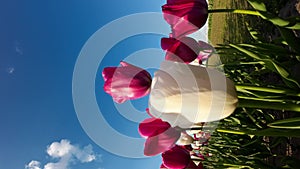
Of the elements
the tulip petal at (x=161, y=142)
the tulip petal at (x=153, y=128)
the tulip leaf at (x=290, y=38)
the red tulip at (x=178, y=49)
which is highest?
the red tulip at (x=178, y=49)

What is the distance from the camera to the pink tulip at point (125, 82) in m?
1.11

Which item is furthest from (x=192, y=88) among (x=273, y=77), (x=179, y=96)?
(x=273, y=77)

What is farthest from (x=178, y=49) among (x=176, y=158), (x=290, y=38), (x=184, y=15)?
(x=176, y=158)

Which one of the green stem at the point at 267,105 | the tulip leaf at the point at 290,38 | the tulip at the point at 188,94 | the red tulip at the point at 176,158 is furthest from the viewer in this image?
the red tulip at the point at 176,158

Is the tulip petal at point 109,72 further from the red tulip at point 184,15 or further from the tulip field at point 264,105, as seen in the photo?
the tulip field at point 264,105

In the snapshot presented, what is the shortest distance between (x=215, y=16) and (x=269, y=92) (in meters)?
12.2

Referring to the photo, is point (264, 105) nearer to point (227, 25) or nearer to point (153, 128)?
point (153, 128)

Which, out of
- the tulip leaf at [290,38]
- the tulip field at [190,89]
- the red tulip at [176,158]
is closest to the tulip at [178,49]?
the tulip field at [190,89]

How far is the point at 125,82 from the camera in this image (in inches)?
44.0

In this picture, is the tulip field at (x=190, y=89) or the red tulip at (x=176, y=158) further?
the red tulip at (x=176, y=158)

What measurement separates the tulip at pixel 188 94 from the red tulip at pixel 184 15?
286mm

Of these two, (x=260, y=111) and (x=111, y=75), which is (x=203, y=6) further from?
(x=260, y=111)

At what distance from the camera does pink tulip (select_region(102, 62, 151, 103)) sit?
1.11 meters

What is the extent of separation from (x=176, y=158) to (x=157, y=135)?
1.30ft
